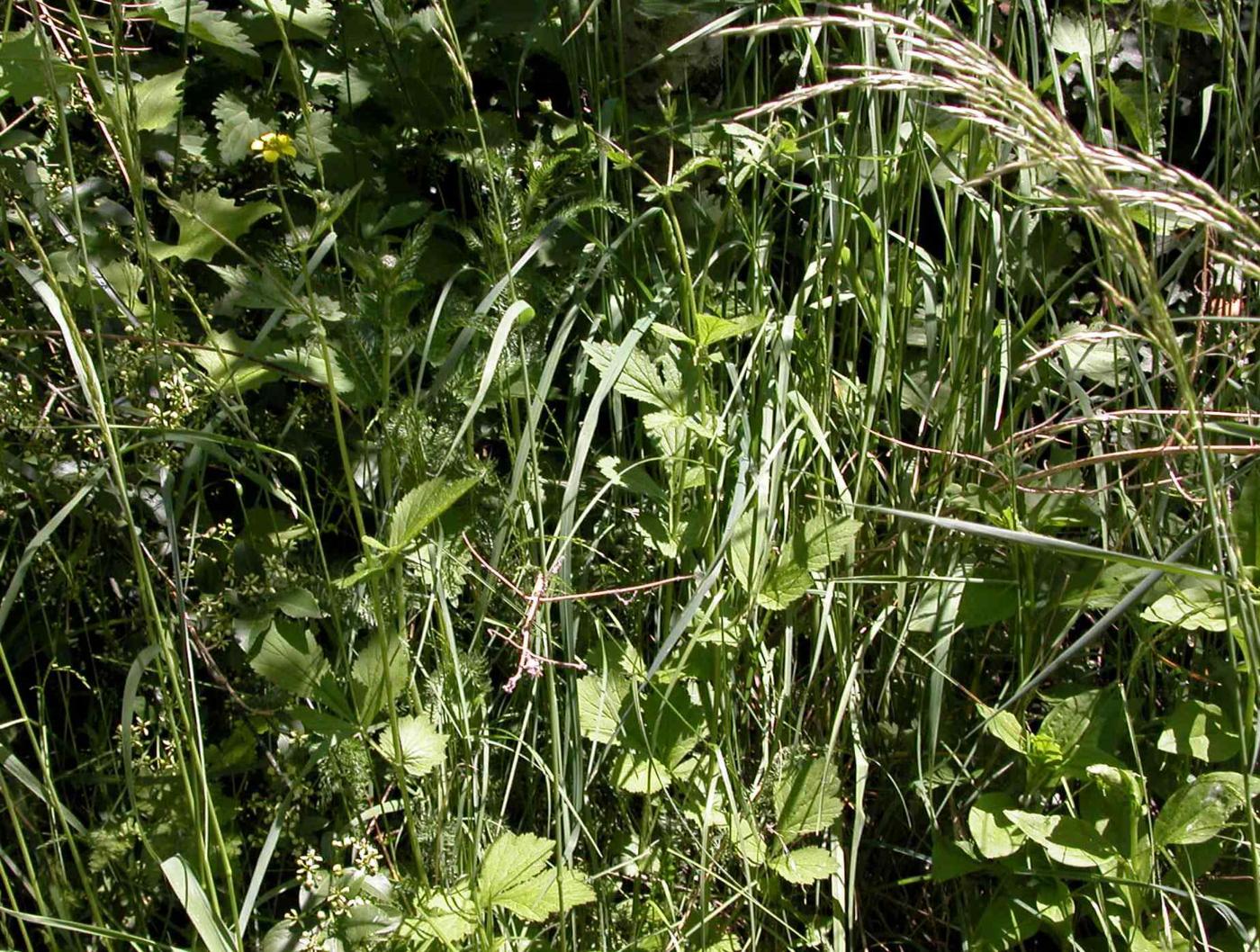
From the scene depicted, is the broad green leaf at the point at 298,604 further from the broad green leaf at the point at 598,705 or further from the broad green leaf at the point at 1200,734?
the broad green leaf at the point at 1200,734

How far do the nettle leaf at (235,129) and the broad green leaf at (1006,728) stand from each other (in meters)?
1.32

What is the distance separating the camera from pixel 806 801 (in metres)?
1.50

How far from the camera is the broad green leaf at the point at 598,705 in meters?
1.48

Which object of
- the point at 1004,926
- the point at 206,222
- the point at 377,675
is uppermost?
the point at 206,222

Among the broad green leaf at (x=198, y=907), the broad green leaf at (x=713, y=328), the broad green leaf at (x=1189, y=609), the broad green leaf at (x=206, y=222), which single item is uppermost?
the broad green leaf at (x=206, y=222)

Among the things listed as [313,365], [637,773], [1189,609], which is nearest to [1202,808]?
[1189,609]

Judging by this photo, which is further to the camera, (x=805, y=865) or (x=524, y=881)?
(x=805, y=865)

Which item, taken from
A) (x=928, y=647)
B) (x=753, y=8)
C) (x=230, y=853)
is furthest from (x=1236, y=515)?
(x=230, y=853)

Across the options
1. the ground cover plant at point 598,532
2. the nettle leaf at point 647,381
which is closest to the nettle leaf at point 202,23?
the ground cover plant at point 598,532

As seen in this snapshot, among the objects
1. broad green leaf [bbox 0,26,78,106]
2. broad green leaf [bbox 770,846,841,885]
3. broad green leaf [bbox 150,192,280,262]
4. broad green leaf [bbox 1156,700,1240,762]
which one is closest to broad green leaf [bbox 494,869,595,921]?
broad green leaf [bbox 770,846,841,885]

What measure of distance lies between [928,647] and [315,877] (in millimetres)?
883

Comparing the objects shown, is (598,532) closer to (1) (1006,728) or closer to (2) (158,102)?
(1) (1006,728)

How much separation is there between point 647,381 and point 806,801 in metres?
0.56

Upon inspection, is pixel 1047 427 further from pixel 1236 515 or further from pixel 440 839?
pixel 440 839
